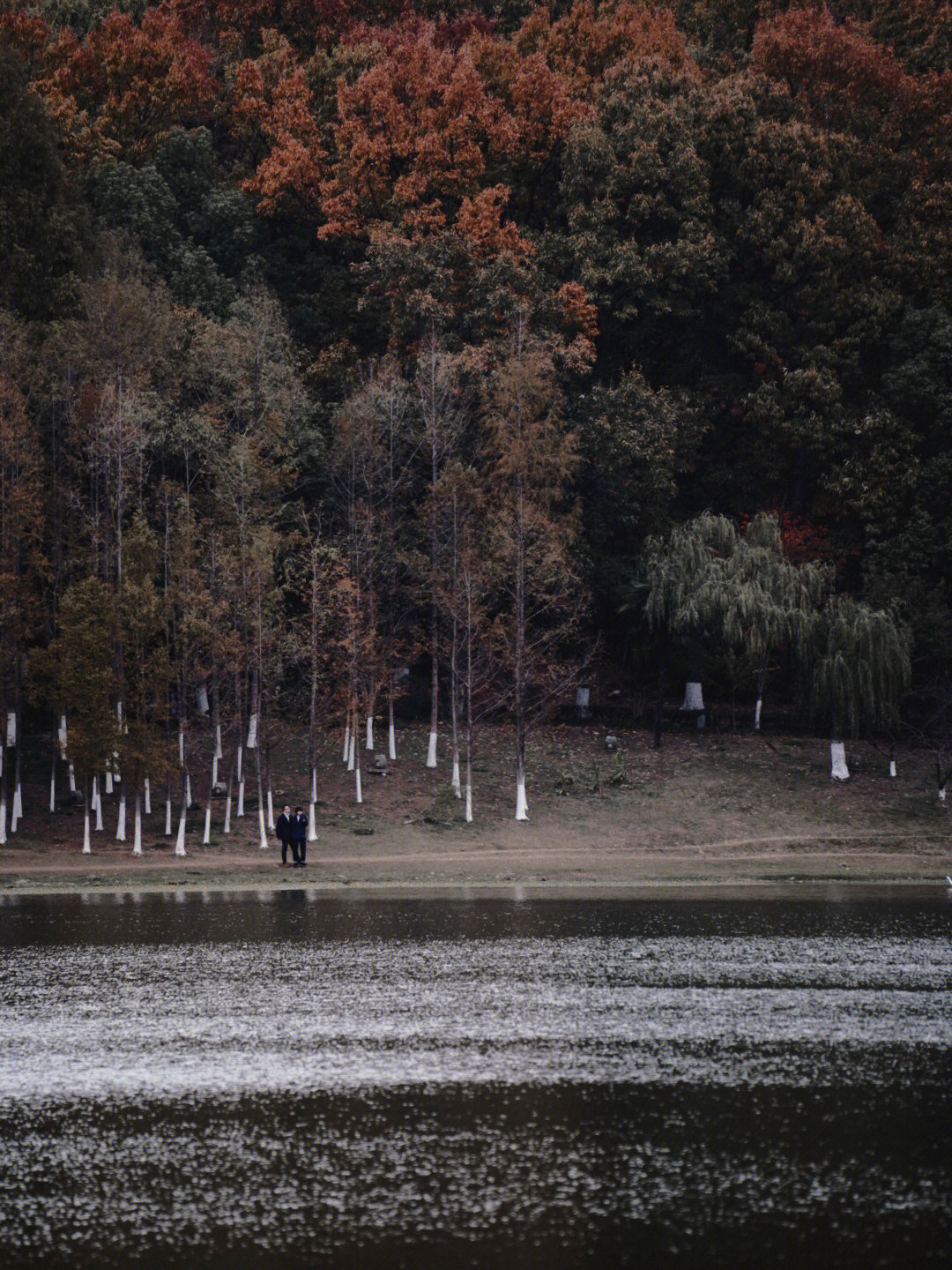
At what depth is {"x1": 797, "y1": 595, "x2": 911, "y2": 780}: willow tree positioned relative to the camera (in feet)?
196

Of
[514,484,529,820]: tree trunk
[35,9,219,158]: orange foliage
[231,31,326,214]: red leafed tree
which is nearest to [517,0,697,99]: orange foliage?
[231,31,326,214]: red leafed tree

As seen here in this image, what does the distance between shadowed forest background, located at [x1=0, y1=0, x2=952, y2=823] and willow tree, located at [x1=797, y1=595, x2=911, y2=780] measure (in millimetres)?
189

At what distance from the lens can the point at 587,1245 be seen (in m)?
13.8

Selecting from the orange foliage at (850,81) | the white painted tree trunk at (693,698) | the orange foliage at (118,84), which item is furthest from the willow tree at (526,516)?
the orange foliage at (118,84)

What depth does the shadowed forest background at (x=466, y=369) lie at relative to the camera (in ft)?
188

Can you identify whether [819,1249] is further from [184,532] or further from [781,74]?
[781,74]

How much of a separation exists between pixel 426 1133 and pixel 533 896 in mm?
23710

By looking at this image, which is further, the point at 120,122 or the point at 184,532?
the point at 120,122

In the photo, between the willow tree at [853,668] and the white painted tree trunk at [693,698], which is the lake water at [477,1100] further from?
the white painted tree trunk at [693,698]

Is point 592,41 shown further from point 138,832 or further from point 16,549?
point 138,832

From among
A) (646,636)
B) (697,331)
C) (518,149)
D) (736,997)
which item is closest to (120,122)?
(518,149)

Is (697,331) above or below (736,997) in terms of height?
above

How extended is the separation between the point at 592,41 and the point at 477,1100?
79.6m

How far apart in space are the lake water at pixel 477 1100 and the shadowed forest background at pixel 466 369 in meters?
25.3
